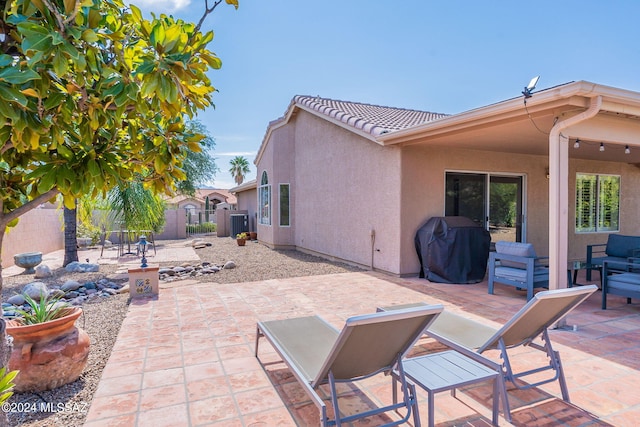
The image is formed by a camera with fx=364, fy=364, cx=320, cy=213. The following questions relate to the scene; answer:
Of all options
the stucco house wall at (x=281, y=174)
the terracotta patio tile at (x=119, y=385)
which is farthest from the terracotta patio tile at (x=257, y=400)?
the stucco house wall at (x=281, y=174)

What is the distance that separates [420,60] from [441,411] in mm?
12475

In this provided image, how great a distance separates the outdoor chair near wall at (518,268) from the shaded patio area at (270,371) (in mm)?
358

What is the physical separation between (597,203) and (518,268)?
7263 millimetres

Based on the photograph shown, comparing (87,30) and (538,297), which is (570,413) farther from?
(87,30)

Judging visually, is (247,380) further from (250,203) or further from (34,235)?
(250,203)

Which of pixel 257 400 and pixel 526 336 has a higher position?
pixel 526 336

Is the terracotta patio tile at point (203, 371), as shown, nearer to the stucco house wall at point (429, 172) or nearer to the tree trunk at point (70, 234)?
the stucco house wall at point (429, 172)

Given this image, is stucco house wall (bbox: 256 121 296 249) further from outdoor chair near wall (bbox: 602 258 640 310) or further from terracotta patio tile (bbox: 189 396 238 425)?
terracotta patio tile (bbox: 189 396 238 425)

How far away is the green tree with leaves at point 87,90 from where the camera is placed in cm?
149

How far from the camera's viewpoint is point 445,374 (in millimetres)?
2918

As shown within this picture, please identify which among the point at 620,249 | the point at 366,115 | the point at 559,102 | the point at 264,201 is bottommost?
the point at 620,249

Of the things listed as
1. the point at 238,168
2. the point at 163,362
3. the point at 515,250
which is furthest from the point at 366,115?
the point at 238,168

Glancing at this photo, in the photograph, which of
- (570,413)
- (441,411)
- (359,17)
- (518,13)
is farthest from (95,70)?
Result: (518,13)

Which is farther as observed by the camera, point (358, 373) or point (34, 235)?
point (34, 235)
